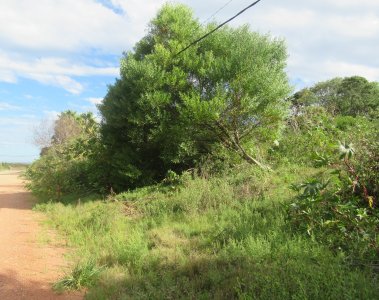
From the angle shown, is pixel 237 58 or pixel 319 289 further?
pixel 237 58

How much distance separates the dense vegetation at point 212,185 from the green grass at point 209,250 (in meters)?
0.03

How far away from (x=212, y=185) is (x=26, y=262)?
5.56 m

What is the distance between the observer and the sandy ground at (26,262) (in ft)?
19.8

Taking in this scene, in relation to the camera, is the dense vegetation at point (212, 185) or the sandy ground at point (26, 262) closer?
the dense vegetation at point (212, 185)

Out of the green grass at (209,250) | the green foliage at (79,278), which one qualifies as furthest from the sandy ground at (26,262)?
the green grass at (209,250)

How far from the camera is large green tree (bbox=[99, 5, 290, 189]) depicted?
519 inches

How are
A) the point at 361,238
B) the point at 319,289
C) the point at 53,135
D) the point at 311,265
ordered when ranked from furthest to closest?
the point at 53,135
the point at 361,238
the point at 311,265
the point at 319,289

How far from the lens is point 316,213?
6652 mm

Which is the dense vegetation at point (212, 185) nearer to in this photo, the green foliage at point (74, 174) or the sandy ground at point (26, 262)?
the green foliage at point (74, 174)

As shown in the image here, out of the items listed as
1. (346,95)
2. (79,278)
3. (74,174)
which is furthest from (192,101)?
(346,95)

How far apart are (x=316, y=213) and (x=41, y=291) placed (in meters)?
4.62

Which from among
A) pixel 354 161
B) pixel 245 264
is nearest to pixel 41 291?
pixel 245 264

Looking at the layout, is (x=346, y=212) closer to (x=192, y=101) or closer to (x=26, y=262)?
(x=26, y=262)

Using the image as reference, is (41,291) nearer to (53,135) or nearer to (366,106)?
(366,106)
